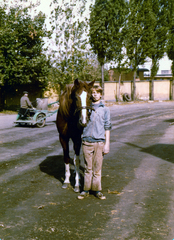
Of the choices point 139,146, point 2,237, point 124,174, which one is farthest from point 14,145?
point 2,237

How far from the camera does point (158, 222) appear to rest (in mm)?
4336

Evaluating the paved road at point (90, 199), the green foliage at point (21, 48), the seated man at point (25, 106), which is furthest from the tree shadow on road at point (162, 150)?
the green foliage at point (21, 48)

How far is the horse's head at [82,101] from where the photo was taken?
475 cm

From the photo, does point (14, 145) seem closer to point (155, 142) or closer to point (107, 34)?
point (155, 142)

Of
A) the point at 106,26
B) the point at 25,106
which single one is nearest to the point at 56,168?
the point at 25,106

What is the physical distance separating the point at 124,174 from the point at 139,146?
142 inches

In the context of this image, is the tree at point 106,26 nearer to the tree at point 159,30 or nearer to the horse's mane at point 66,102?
the tree at point 159,30

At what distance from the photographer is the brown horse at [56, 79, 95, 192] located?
4.85 m

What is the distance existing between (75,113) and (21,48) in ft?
67.6

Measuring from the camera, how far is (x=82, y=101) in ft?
16.0

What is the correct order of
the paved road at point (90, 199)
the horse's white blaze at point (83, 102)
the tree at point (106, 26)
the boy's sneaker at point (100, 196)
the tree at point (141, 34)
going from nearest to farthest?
the paved road at point (90, 199)
the horse's white blaze at point (83, 102)
the boy's sneaker at point (100, 196)
the tree at point (106, 26)
the tree at point (141, 34)

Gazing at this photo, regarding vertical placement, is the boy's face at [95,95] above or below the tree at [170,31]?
below

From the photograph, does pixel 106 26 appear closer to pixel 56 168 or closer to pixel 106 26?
pixel 106 26

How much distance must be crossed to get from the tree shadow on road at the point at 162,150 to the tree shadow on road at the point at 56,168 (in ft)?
9.12
